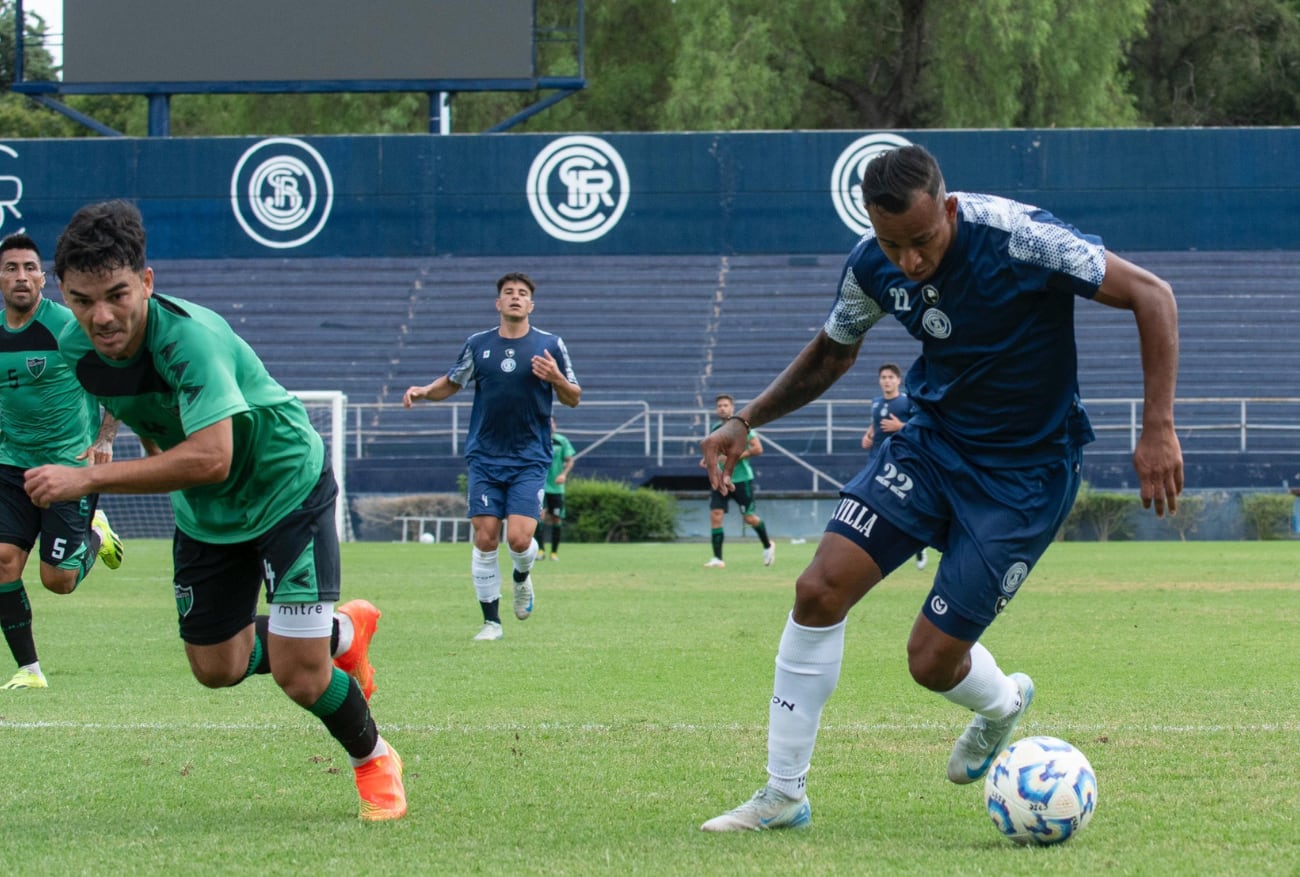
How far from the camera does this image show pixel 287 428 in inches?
208

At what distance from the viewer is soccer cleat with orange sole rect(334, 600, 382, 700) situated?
21.2 ft

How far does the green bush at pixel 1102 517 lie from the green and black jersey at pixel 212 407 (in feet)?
73.5

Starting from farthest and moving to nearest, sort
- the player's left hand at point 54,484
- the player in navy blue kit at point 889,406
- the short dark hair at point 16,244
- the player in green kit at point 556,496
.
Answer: the player in green kit at point 556,496 → the player in navy blue kit at point 889,406 → the short dark hair at point 16,244 → the player's left hand at point 54,484

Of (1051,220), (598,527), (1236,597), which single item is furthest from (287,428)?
(598,527)

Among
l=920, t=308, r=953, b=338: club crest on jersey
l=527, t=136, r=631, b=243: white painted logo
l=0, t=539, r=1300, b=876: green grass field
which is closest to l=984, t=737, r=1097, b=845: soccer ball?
l=0, t=539, r=1300, b=876: green grass field

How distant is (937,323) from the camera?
515 centimetres

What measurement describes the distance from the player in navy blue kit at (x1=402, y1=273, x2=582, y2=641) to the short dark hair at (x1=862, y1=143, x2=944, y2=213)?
6.49 metres

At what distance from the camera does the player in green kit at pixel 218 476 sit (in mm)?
4691

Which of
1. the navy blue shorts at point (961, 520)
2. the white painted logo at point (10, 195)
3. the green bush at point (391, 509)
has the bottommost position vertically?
the green bush at point (391, 509)

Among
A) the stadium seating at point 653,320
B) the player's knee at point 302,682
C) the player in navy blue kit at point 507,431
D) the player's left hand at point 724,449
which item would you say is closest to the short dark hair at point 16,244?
the player in navy blue kit at point 507,431

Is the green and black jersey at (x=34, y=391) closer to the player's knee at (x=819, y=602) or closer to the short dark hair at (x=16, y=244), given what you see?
the short dark hair at (x=16, y=244)

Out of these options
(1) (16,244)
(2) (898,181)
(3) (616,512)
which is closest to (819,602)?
(2) (898,181)

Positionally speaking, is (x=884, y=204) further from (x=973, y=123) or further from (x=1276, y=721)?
(x=973, y=123)

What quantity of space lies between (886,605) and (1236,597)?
9.81 ft
